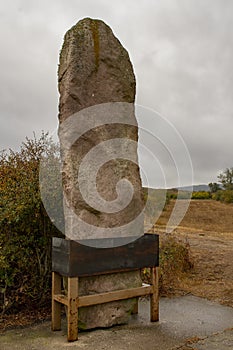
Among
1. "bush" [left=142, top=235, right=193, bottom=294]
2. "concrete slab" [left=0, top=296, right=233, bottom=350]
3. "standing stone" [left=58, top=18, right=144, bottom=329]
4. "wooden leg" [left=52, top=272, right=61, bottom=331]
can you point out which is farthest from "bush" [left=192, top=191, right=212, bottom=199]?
"wooden leg" [left=52, top=272, right=61, bottom=331]

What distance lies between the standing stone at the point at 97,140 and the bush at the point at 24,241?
114cm

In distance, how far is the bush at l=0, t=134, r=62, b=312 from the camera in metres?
5.84

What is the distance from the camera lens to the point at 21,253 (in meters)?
5.93

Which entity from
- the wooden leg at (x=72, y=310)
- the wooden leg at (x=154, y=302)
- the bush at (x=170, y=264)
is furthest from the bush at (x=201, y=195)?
the wooden leg at (x=72, y=310)

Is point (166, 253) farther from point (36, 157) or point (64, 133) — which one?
point (64, 133)

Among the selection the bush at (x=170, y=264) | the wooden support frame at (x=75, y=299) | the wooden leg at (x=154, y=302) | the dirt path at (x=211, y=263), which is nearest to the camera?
the wooden support frame at (x=75, y=299)

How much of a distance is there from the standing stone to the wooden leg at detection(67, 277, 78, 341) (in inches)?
11.5

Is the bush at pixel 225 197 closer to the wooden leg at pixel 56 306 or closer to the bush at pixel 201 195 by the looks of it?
the bush at pixel 201 195

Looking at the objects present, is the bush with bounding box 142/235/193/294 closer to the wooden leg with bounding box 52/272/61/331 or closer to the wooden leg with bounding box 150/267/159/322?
the wooden leg with bounding box 150/267/159/322

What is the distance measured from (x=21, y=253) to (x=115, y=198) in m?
1.74

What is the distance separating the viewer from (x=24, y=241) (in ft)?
19.8

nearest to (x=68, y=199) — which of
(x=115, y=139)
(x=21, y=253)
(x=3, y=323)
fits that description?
(x=115, y=139)

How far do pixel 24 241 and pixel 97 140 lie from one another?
1.97 m

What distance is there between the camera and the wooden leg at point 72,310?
4.76m
